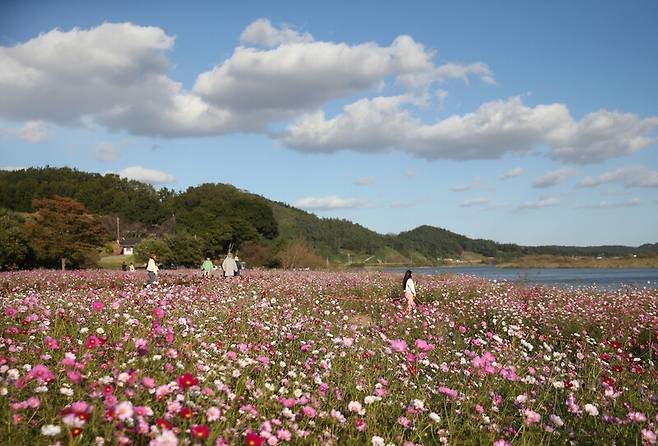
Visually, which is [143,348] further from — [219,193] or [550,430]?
[219,193]

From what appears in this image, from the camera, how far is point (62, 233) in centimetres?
3938

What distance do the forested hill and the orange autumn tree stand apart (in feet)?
65.8

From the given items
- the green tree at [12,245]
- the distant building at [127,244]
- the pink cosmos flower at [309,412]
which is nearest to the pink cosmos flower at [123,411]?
the pink cosmos flower at [309,412]

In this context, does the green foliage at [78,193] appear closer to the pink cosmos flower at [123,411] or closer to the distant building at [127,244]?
the distant building at [127,244]

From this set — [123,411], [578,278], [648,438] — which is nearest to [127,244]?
[578,278]

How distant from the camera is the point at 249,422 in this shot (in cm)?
345

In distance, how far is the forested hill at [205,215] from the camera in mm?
75125

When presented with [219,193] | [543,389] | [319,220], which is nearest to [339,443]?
[543,389]

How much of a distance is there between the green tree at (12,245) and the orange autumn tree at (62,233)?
83 centimetres

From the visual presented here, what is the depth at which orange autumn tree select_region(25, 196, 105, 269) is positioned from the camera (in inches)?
1505

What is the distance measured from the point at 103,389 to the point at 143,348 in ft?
1.19

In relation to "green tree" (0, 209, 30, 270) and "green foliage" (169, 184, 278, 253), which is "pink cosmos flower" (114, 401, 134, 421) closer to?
"green tree" (0, 209, 30, 270)

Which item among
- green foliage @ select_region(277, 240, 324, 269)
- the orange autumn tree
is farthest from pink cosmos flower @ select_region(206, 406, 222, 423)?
green foliage @ select_region(277, 240, 324, 269)

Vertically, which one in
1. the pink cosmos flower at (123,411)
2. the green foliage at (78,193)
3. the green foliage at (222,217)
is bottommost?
the pink cosmos flower at (123,411)
